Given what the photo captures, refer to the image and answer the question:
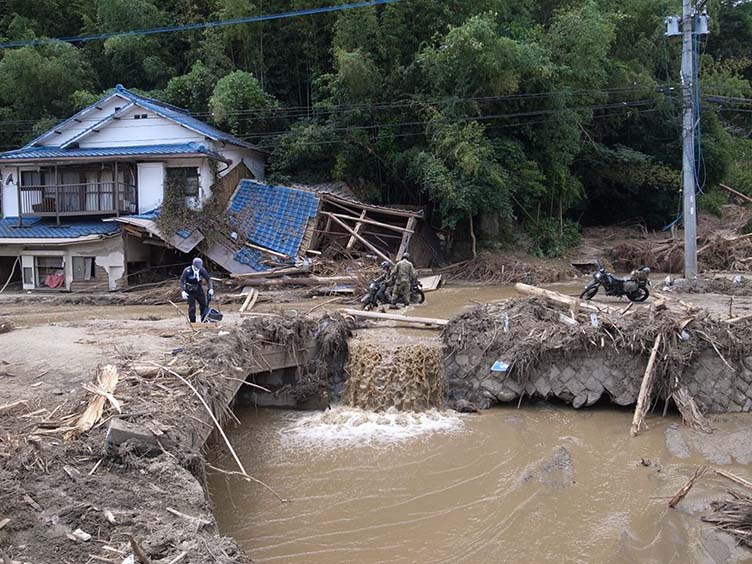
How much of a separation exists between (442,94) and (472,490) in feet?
64.6

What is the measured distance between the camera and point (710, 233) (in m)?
28.4

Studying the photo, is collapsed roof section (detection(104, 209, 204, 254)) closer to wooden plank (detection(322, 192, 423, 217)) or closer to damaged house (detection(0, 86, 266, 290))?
damaged house (detection(0, 86, 266, 290))

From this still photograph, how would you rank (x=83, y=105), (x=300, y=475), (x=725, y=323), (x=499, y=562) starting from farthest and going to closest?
(x=83, y=105), (x=725, y=323), (x=300, y=475), (x=499, y=562)

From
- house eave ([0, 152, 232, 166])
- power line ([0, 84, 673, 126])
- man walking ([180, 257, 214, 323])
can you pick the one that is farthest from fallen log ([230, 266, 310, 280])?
power line ([0, 84, 673, 126])

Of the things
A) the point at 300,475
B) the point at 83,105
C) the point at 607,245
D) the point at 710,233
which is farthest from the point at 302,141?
the point at 300,475

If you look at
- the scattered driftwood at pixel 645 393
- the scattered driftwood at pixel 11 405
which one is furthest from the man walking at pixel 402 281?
the scattered driftwood at pixel 11 405

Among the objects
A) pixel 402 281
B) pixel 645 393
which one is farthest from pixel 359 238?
pixel 645 393

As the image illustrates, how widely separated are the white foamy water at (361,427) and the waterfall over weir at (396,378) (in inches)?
8.5

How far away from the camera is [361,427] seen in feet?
42.9

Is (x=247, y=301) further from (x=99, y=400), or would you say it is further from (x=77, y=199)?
(x=77, y=199)

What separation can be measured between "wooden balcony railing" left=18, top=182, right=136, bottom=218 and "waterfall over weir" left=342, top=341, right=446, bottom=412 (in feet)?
53.3

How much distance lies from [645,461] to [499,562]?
4104mm

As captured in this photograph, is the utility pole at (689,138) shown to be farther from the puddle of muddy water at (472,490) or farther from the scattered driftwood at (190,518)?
the scattered driftwood at (190,518)

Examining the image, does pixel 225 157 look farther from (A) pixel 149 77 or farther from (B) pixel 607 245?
(B) pixel 607 245
